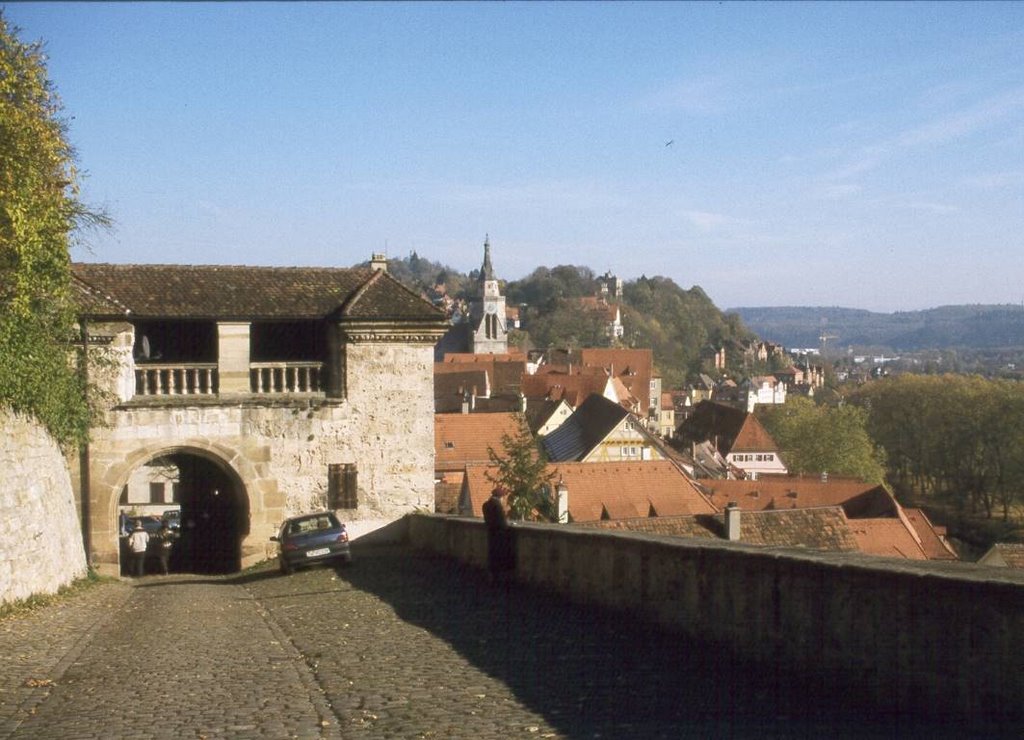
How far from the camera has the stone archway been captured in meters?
25.2

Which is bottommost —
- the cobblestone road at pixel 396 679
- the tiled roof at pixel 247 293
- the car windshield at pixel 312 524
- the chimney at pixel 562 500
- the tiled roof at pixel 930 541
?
the tiled roof at pixel 930 541

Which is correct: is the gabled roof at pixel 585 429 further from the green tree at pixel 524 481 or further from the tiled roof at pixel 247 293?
the tiled roof at pixel 247 293

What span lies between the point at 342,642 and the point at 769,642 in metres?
5.02

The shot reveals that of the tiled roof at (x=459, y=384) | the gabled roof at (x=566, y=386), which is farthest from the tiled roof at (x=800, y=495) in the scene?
the tiled roof at (x=459, y=384)

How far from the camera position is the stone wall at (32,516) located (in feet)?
50.5

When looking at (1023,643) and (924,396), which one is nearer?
(1023,643)

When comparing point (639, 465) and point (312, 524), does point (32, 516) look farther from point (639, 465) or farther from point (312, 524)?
point (639, 465)

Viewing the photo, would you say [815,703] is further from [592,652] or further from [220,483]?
[220,483]

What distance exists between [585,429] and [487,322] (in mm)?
84887

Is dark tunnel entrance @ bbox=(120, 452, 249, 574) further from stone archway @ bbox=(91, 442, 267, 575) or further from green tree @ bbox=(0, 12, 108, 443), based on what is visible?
green tree @ bbox=(0, 12, 108, 443)

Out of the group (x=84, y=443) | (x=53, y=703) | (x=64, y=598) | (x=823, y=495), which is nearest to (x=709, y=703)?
(x=53, y=703)

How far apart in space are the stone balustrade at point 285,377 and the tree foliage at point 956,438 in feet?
258

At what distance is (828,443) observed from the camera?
103 meters

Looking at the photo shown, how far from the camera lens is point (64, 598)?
18.1 metres
